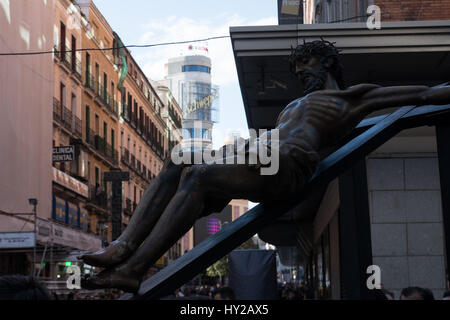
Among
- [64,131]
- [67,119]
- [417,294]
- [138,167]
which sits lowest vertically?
[417,294]

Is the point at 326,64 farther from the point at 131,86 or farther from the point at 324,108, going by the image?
the point at 131,86

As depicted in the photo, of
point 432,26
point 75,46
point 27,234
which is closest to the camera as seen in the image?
point 432,26

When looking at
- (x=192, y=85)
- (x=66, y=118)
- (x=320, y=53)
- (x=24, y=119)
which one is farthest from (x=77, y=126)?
(x=192, y=85)

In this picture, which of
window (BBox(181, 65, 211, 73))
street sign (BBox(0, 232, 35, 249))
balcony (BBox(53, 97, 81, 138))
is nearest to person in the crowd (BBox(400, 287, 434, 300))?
street sign (BBox(0, 232, 35, 249))

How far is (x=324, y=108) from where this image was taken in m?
3.71

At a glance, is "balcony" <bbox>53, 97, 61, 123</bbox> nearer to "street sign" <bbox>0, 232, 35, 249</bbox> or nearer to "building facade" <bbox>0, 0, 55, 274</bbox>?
"building facade" <bbox>0, 0, 55, 274</bbox>

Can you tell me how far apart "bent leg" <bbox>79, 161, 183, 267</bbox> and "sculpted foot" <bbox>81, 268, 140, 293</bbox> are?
2.0 inches

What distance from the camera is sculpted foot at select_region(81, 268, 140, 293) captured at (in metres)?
3.04

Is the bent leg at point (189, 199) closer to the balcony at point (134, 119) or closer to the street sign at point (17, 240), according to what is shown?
the street sign at point (17, 240)

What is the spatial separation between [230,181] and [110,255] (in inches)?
23.1

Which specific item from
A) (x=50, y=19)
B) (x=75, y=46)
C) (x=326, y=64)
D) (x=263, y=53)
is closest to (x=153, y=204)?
(x=326, y=64)

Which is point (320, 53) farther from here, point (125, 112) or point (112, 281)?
point (125, 112)

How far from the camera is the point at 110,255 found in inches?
123

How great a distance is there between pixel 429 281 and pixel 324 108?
364 inches
